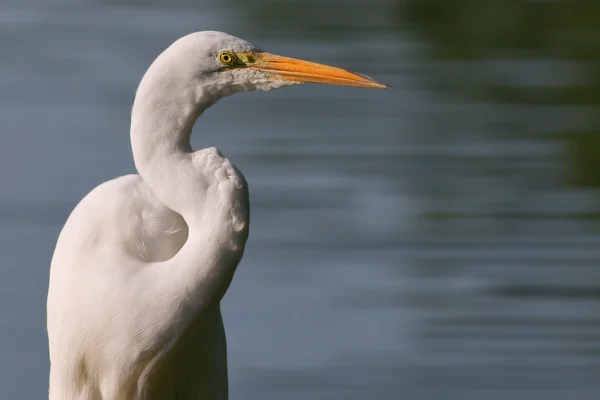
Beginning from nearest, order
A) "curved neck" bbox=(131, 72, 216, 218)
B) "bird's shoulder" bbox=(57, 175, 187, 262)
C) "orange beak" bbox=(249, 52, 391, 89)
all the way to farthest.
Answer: "curved neck" bbox=(131, 72, 216, 218)
"orange beak" bbox=(249, 52, 391, 89)
"bird's shoulder" bbox=(57, 175, 187, 262)

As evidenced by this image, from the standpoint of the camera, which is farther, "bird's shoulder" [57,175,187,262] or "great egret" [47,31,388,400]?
"bird's shoulder" [57,175,187,262]

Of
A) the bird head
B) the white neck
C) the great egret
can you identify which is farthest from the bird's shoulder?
the bird head

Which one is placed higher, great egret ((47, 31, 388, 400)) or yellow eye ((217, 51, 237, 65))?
yellow eye ((217, 51, 237, 65))

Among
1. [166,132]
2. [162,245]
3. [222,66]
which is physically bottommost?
[162,245]

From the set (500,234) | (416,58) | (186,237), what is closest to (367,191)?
(500,234)

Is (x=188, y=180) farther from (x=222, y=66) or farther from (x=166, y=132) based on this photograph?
(x=222, y=66)

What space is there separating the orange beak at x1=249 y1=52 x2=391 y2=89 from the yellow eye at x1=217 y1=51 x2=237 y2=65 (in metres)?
0.06

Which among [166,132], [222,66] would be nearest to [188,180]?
[166,132]

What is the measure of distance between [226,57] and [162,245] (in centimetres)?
52

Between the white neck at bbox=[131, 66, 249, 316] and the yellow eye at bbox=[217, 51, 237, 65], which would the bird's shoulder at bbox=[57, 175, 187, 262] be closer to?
the white neck at bbox=[131, 66, 249, 316]

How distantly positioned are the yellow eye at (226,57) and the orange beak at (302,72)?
2.5 inches

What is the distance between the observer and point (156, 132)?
3225 millimetres

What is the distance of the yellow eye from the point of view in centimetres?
326

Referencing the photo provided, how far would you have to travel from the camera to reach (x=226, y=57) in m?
3.27
